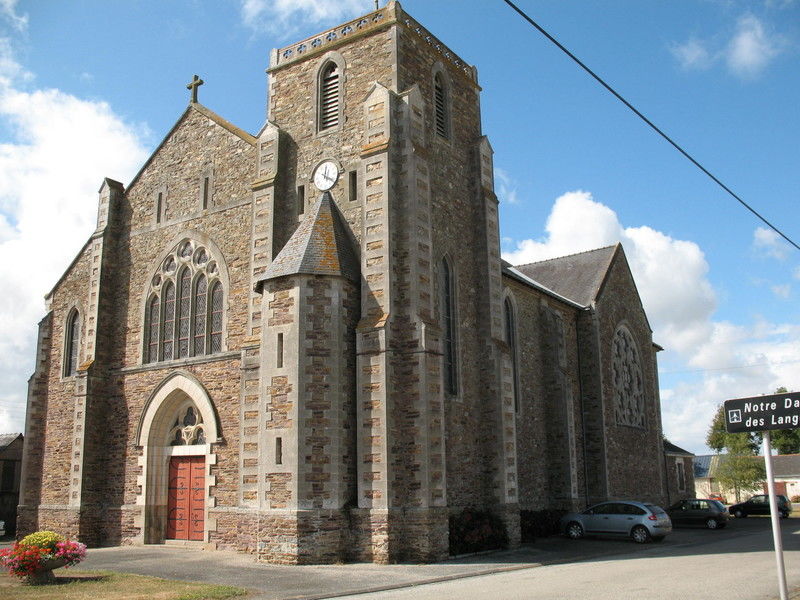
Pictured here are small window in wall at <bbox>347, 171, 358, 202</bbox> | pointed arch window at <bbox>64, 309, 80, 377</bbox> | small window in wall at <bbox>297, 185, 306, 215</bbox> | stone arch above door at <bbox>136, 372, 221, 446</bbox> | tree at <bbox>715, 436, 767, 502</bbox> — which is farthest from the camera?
tree at <bbox>715, 436, 767, 502</bbox>

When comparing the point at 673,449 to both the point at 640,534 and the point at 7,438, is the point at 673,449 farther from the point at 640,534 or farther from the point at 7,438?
the point at 7,438

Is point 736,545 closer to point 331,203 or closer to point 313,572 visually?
point 313,572

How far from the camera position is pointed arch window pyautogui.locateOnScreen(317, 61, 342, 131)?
73.3 ft

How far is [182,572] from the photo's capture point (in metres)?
16.3

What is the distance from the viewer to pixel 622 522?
79.8ft

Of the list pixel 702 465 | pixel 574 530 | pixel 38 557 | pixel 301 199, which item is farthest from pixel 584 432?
pixel 702 465

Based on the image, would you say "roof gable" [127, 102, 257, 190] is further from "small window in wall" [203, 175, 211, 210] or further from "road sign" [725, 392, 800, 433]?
"road sign" [725, 392, 800, 433]

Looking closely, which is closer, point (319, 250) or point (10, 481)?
point (319, 250)

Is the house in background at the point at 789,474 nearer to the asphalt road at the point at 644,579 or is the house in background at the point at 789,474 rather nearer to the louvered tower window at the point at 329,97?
the asphalt road at the point at 644,579

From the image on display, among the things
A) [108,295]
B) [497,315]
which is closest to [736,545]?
[497,315]

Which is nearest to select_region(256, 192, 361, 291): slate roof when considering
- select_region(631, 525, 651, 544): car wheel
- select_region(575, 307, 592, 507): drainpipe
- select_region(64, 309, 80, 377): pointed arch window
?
select_region(64, 309, 80, 377): pointed arch window

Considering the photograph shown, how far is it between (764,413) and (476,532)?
1134 centimetres

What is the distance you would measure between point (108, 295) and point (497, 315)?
12.9m

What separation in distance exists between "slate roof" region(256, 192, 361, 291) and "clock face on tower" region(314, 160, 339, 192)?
0.72 meters
